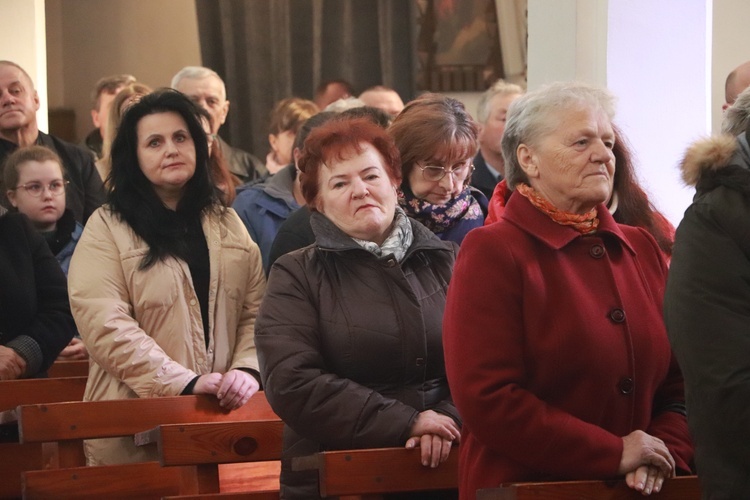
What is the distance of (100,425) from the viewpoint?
4020mm

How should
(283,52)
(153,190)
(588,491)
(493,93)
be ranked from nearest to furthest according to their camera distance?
(588,491) < (153,190) < (493,93) < (283,52)

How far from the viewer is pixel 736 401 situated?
2383 mm

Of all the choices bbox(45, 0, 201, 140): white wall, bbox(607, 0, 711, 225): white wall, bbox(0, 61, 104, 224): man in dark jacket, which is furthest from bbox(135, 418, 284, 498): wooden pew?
bbox(45, 0, 201, 140): white wall

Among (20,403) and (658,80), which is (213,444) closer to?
(20,403)

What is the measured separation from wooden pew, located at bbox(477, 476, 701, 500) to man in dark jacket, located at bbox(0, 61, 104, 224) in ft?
13.4

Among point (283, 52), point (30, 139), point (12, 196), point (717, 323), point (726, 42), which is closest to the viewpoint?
point (717, 323)

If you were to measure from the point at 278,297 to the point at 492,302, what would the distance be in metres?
0.81

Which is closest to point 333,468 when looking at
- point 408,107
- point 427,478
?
point 427,478

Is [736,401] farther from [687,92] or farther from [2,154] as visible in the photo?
[2,154]

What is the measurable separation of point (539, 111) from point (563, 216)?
0.25 metres

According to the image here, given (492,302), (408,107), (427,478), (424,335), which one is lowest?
(427,478)

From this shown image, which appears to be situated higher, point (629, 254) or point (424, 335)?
point (629, 254)

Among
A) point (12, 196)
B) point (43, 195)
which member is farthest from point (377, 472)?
point (12, 196)

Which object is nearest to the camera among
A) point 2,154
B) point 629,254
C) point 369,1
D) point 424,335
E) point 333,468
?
point 629,254
